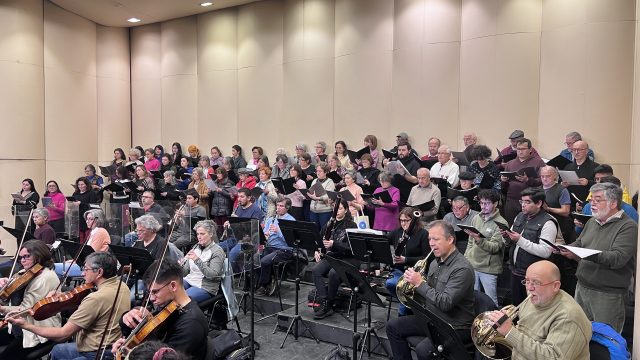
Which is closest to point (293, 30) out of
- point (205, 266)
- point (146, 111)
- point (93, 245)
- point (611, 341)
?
point (146, 111)

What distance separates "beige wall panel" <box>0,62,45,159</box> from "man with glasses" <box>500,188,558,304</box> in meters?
10.6

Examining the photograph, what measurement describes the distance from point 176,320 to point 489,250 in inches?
129

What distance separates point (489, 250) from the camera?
521 centimetres

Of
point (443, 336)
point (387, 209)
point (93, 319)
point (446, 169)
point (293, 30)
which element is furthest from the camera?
point (293, 30)

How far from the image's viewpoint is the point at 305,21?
11203 millimetres

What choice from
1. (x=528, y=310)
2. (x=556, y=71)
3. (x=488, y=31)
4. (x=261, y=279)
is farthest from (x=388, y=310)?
(x=488, y=31)

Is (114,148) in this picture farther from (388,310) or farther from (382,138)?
(388,310)

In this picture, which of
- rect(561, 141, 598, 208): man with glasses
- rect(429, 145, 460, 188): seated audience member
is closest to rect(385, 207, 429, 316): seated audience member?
A: rect(429, 145, 460, 188): seated audience member

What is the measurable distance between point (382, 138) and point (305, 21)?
127 inches

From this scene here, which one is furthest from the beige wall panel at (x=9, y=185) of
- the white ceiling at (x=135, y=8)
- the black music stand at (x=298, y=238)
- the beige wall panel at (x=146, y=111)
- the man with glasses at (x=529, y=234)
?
the man with glasses at (x=529, y=234)

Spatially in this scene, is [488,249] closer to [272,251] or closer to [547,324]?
[547,324]

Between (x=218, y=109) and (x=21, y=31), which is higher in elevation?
(x=21, y=31)

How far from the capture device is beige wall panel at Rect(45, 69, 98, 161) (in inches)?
473

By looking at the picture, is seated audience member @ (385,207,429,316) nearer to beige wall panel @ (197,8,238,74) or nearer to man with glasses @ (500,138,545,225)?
man with glasses @ (500,138,545,225)
